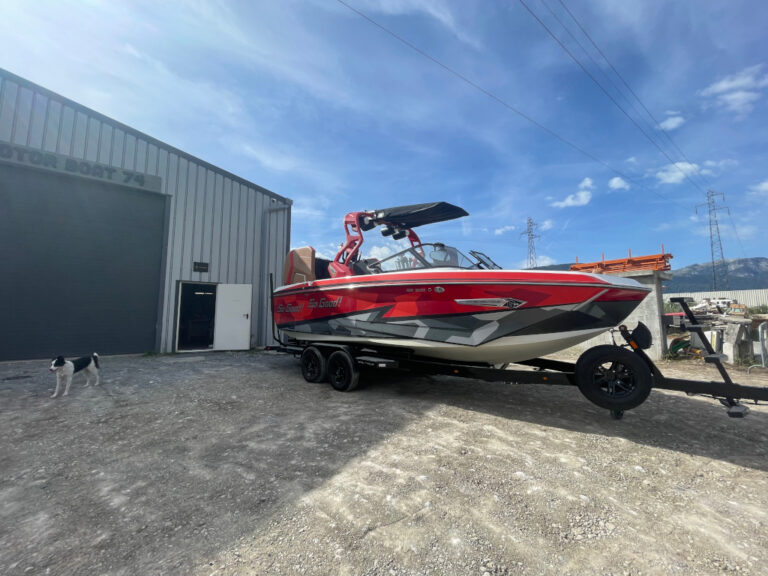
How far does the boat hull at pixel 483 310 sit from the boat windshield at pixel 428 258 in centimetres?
42

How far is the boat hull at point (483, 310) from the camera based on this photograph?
3162 millimetres

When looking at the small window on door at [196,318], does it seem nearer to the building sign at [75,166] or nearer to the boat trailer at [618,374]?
the building sign at [75,166]

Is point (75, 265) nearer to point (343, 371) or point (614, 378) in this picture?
point (343, 371)

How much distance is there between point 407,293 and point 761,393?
316 centimetres

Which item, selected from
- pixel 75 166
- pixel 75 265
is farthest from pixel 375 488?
pixel 75 166

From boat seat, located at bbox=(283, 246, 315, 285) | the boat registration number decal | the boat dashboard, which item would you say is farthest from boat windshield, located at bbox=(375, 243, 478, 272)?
boat seat, located at bbox=(283, 246, 315, 285)

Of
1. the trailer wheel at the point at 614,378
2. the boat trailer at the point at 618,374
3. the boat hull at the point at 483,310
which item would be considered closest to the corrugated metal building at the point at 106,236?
the boat hull at the point at 483,310

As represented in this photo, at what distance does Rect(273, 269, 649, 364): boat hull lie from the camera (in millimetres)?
3162

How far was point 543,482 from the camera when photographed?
2197 millimetres

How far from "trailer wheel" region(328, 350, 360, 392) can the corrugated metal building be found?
16.4 feet

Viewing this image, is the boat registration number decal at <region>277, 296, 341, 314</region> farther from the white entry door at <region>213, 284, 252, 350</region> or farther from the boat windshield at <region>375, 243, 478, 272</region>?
the white entry door at <region>213, 284, 252, 350</region>

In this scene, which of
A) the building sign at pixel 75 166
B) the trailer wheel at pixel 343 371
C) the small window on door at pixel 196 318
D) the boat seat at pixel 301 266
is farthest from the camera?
the small window on door at pixel 196 318

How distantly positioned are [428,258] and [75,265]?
7606mm

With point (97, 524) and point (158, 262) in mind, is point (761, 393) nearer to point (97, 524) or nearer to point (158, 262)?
point (97, 524)
